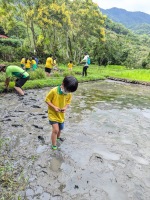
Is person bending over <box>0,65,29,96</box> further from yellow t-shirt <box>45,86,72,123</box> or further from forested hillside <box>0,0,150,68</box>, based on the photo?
forested hillside <box>0,0,150,68</box>

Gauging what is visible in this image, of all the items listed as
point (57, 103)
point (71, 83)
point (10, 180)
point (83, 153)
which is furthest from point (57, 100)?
point (10, 180)

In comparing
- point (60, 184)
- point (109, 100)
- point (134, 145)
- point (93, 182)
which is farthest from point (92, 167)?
point (109, 100)

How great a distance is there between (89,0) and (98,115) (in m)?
24.1

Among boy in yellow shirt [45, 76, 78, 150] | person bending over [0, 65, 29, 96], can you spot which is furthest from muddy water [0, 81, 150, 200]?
person bending over [0, 65, 29, 96]

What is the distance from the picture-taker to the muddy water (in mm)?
3745

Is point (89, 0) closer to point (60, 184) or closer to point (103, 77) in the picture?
point (103, 77)

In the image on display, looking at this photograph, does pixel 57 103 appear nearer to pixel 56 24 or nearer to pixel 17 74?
pixel 17 74

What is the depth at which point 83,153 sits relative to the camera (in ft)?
16.5

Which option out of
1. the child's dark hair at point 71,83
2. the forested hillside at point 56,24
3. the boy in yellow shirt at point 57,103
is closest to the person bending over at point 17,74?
the boy in yellow shirt at point 57,103

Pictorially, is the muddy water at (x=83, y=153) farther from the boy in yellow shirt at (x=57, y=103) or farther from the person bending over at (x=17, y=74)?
the person bending over at (x=17, y=74)

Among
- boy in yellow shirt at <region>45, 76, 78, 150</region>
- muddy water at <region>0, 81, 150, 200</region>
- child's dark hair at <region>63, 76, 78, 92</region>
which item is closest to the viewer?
muddy water at <region>0, 81, 150, 200</region>

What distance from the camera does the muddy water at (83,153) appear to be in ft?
12.3

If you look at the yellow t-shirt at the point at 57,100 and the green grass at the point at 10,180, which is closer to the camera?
the green grass at the point at 10,180

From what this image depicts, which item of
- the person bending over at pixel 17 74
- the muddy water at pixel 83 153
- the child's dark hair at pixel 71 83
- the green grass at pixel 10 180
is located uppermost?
the child's dark hair at pixel 71 83
